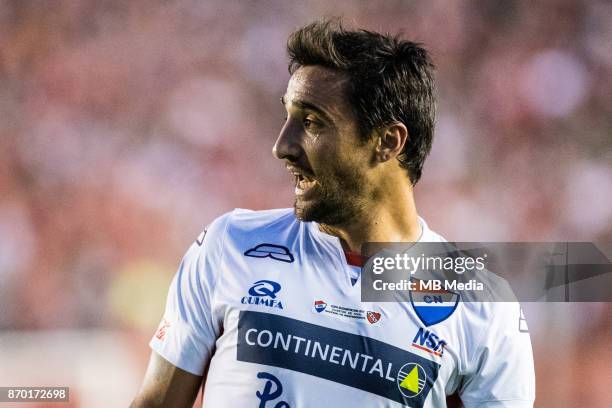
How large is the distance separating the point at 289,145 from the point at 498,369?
74 cm

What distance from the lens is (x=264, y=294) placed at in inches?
70.0

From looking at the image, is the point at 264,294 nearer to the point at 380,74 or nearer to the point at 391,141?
the point at 391,141

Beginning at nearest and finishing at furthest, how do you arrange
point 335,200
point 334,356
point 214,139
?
point 334,356 < point 335,200 < point 214,139

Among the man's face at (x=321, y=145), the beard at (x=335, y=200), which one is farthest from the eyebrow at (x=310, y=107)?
the beard at (x=335, y=200)

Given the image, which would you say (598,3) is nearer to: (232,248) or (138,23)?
(138,23)

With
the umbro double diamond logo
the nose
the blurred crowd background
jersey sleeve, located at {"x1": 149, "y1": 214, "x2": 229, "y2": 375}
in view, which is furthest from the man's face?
the blurred crowd background

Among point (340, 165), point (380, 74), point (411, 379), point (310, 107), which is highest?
point (380, 74)

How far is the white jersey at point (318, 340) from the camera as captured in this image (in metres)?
1.71

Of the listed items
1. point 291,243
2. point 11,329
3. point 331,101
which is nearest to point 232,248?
point 291,243

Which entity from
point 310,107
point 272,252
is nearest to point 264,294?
point 272,252

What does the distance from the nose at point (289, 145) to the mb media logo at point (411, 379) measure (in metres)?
0.57

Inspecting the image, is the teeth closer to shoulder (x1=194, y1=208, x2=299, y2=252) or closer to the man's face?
the man's face
